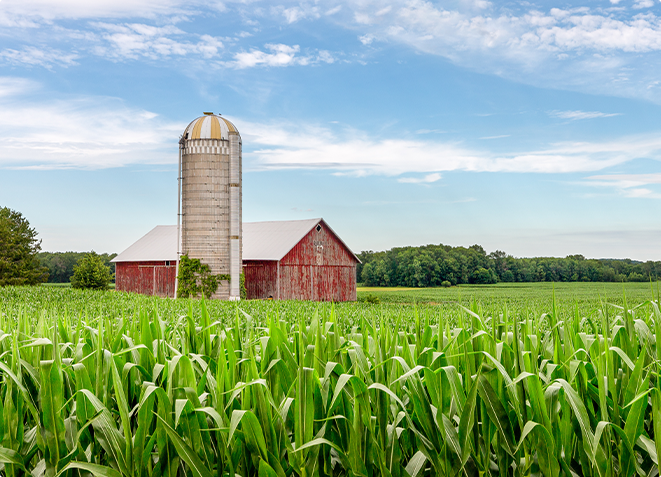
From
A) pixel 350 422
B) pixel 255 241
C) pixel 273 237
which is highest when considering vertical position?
pixel 273 237

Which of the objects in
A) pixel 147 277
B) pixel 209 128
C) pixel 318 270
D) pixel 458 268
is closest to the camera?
pixel 209 128

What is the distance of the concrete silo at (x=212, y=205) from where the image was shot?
25.5 meters

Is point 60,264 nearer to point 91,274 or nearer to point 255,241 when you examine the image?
point 91,274

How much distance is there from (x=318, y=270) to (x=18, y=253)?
30675mm

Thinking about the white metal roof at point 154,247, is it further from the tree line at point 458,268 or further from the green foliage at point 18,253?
the tree line at point 458,268

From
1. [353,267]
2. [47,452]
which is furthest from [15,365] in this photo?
[353,267]

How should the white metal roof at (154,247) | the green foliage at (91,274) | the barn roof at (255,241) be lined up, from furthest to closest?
the green foliage at (91,274) → the white metal roof at (154,247) → the barn roof at (255,241)

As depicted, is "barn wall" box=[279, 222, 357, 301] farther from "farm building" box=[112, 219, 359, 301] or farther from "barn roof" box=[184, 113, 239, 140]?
"barn roof" box=[184, 113, 239, 140]

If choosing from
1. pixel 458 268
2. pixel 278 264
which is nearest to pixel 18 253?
pixel 278 264

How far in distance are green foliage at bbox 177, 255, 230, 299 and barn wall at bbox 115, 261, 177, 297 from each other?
718 centimetres

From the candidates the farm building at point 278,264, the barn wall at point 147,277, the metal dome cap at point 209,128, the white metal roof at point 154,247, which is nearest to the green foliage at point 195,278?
the farm building at point 278,264

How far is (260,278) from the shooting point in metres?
31.3

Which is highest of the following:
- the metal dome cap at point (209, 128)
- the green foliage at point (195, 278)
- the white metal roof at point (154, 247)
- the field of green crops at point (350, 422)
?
the metal dome cap at point (209, 128)

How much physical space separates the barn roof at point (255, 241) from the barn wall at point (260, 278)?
496mm
